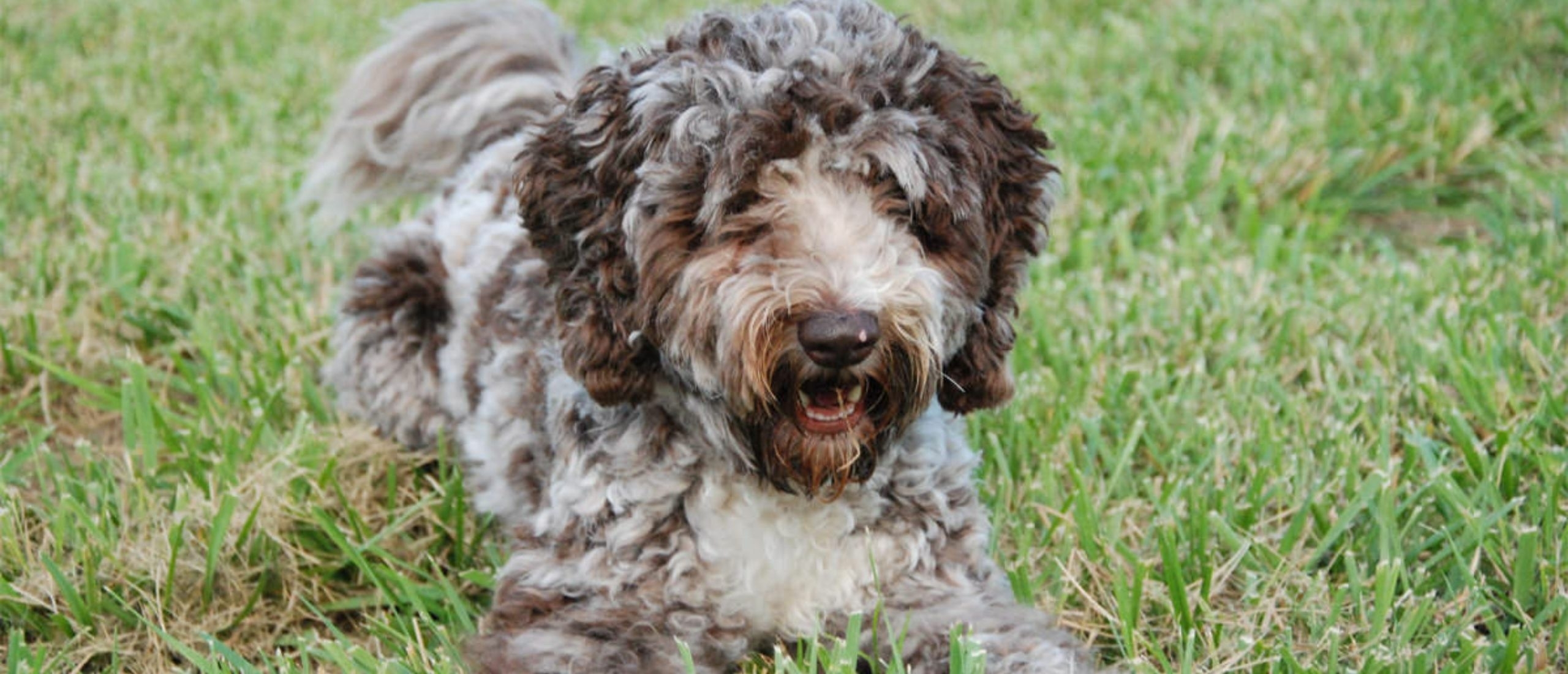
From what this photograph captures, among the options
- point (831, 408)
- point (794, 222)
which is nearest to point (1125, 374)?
point (831, 408)

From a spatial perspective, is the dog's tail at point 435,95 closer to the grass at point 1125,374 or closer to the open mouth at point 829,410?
the grass at point 1125,374

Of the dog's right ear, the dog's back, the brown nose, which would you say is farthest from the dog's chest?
the dog's back

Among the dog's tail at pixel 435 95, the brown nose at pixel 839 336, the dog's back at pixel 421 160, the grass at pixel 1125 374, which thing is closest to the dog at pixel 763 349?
the brown nose at pixel 839 336

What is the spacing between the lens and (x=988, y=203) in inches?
129

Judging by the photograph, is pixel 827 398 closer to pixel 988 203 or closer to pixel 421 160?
pixel 988 203

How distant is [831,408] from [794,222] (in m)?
0.40

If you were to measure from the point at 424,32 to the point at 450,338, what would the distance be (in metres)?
1.42

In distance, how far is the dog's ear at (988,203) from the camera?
317 centimetres

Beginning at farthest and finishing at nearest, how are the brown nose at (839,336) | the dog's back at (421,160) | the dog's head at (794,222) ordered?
the dog's back at (421,160), the dog's head at (794,222), the brown nose at (839,336)

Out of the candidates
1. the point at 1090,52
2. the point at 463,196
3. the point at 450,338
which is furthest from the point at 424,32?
the point at 1090,52

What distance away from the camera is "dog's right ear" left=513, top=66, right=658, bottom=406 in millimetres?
3195

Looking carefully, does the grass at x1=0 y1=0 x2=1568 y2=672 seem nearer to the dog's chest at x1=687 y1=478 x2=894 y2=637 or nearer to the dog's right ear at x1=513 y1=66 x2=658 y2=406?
the dog's chest at x1=687 y1=478 x2=894 y2=637

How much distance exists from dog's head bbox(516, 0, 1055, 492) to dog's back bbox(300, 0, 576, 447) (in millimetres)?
1257

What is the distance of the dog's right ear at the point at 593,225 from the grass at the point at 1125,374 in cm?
72
